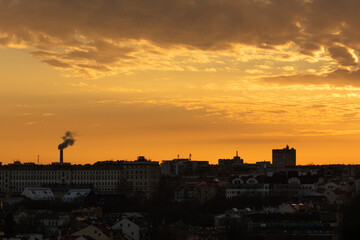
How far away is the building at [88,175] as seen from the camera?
5842 inches

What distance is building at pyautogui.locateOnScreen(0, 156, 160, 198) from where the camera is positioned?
5842 inches

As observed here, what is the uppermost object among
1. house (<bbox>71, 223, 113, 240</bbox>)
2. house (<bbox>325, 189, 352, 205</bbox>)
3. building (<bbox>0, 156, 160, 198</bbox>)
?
building (<bbox>0, 156, 160, 198</bbox>)

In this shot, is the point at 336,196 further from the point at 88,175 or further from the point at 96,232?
the point at 88,175

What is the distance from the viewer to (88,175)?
15450 centimetres

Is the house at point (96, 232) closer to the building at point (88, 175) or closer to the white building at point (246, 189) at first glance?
the white building at point (246, 189)

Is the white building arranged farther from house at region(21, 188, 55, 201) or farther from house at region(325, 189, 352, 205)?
house at region(21, 188, 55, 201)

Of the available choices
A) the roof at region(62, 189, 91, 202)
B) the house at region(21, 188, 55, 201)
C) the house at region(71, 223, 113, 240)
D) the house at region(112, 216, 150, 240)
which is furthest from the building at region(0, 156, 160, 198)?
the house at region(71, 223, 113, 240)

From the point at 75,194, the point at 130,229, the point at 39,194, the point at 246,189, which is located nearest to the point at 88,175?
the point at 39,194

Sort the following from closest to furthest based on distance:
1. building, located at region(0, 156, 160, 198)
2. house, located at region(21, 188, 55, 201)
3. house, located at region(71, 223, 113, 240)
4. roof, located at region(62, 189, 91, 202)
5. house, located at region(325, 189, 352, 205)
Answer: house, located at region(71, 223, 113, 240) < house, located at region(325, 189, 352, 205) < roof, located at region(62, 189, 91, 202) < house, located at region(21, 188, 55, 201) < building, located at region(0, 156, 160, 198)

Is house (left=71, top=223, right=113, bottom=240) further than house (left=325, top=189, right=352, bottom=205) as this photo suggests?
No

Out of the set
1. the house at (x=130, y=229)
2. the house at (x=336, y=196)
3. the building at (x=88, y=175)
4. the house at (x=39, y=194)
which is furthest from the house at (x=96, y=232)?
the building at (x=88, y=175)

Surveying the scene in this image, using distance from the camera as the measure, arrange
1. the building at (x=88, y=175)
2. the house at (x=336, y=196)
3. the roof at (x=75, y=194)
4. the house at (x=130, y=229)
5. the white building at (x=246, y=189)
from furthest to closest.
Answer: the building at (x=88, y=175) → the white building at (x=246, y=189) → the roof at (x=75, y=194) → the house at (x=336, y=196) → the house at (x=130, y=229)

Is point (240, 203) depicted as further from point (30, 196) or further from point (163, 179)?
point (163, 179)

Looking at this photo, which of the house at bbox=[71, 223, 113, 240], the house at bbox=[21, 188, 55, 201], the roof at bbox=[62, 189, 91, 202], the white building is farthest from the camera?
the white building
